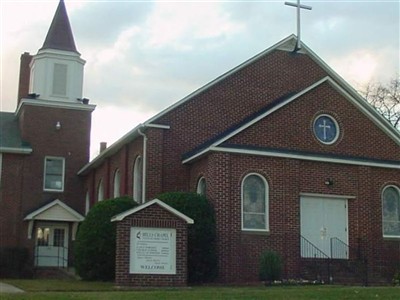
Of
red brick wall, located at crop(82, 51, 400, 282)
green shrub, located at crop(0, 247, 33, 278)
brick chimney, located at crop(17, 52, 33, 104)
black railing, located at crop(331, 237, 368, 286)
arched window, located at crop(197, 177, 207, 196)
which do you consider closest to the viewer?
red brick wall, located at crop(82, 51, 400, 282)

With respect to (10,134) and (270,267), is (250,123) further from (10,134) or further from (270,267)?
(10,134)

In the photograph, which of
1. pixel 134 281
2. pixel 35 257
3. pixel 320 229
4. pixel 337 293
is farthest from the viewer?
pixel 35 257

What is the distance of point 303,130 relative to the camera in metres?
26.5

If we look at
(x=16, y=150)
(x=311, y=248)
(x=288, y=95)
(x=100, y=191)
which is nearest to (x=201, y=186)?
(x=311, y=248)

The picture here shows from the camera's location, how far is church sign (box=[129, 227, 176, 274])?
798 inches

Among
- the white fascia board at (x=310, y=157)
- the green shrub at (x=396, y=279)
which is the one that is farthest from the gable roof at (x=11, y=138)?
the green shrub at (x=396, y=279)

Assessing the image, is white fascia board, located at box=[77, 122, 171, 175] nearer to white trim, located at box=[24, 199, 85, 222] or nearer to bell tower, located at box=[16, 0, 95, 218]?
bell tower, located at box=[16, 0, 95, 218]

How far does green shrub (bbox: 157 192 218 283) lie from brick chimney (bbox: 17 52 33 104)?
2172 centimetres

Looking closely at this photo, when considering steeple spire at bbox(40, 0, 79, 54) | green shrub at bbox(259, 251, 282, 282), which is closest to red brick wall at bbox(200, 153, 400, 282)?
green shrub at bbox(259, 251, 282, 282)

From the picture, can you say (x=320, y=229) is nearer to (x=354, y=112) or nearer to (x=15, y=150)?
(x=354, y=112)

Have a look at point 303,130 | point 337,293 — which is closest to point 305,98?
point 303,130

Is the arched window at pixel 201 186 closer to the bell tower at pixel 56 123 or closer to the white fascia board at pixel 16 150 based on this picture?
the bell tower at pixel 56 123

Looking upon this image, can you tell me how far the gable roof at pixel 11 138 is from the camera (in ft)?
121

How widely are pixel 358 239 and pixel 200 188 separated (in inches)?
238
